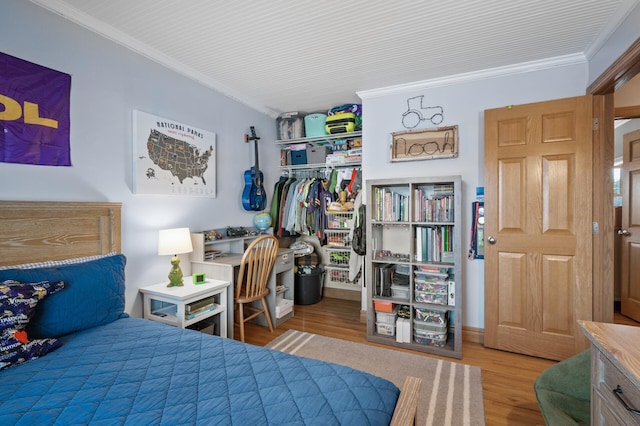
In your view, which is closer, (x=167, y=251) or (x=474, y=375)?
(x=474, y=375)

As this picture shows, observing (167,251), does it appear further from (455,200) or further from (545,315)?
(545,315)

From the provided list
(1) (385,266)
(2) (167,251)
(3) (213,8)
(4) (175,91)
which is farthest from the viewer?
(1) (385,266)

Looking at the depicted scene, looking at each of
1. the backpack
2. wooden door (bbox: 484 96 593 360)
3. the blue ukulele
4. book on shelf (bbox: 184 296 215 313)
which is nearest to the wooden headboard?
book on shelf (bbox: 184 296 215 313)

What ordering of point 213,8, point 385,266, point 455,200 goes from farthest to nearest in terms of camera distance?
point 385,266 < point 455,200 < point 213,8

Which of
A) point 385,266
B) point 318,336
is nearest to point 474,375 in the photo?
point 385,266

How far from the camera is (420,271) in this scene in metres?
2.65

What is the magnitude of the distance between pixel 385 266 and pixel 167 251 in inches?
76.5

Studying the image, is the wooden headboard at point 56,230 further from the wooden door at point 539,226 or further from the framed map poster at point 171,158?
the wooden door at point 539,226

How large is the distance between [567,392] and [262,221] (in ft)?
9.82

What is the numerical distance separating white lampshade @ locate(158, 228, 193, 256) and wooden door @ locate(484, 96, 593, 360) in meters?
2.56

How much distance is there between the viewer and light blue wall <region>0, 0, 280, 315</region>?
176 centimetres

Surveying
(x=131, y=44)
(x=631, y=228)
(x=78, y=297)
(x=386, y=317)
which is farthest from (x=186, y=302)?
(x=631, y=228)

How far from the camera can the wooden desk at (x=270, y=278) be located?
8.26 feet

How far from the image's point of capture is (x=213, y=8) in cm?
190
